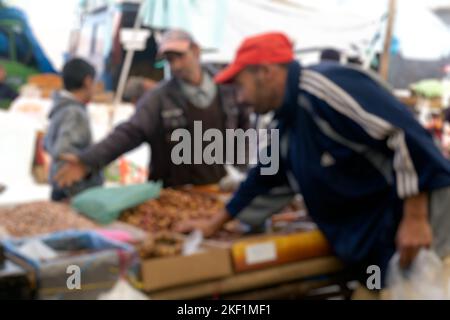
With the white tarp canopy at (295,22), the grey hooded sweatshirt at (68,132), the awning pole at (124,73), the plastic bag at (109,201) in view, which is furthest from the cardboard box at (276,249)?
the white tarp canopy at (295,22)

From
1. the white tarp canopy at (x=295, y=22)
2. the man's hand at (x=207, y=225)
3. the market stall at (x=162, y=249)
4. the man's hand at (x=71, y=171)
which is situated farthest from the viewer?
the white tarp canopy at (x=295, y=22)

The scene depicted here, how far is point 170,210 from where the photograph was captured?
2.21m

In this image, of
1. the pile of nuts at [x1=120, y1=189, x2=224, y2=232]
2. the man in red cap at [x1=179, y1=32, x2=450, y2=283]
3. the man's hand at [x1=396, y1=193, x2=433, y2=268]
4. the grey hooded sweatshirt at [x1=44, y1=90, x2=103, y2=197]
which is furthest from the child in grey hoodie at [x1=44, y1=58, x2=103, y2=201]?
the man's hand at [x1=396, y1=193, x2=433, y2=268]

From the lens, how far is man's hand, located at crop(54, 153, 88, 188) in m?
2.31

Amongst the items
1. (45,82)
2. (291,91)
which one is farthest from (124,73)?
(291,91)

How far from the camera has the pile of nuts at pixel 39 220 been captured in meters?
1.92

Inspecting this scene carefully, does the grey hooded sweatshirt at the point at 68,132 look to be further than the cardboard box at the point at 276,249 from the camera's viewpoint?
Yes

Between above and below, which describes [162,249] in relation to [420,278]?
above

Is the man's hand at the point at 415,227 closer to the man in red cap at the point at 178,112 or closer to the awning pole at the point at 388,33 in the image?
the man in red cap at the point at 178,112

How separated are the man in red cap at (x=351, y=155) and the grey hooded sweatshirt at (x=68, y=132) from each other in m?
1.30

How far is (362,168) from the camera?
1.84 m

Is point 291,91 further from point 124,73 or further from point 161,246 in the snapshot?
point 124,73

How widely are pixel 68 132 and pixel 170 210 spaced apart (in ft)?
3.83

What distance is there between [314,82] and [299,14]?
160 inches
